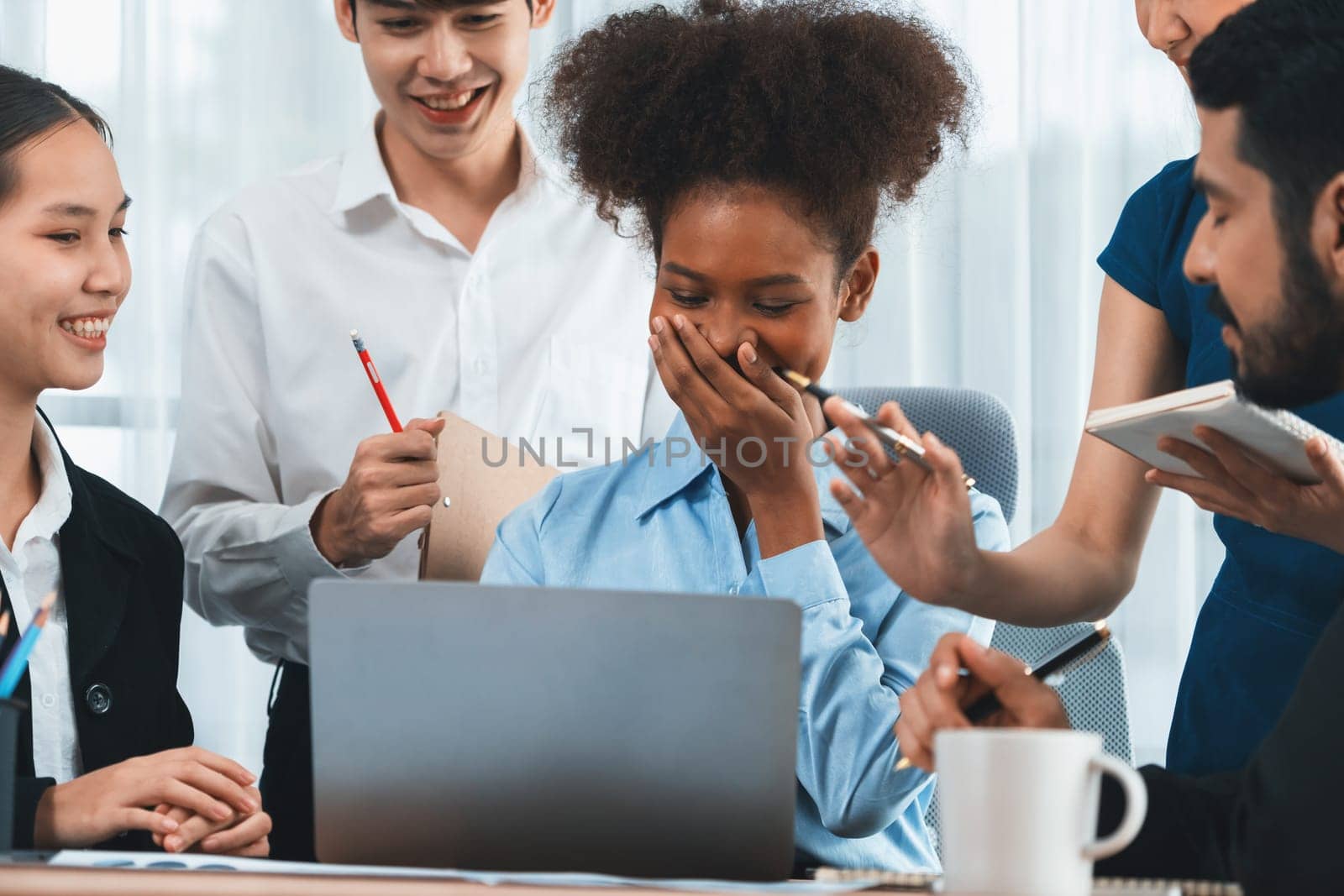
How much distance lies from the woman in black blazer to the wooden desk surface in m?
0.65

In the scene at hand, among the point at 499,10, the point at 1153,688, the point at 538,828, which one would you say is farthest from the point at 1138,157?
the point at 538,828

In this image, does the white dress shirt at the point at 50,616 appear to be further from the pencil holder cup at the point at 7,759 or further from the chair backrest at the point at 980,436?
the chair backrest at the point at 980,436

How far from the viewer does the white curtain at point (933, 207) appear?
2.89m

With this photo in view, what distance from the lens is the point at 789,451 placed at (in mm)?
1330

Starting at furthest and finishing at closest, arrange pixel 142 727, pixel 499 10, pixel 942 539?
pixel 499 10 < pixel 142 727 < pixel 942 539

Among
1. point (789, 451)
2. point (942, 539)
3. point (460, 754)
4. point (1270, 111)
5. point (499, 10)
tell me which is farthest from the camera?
point (499, 10)

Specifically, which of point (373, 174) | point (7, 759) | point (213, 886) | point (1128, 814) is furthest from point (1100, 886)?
point (373, 174)

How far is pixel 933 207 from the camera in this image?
2.83 m

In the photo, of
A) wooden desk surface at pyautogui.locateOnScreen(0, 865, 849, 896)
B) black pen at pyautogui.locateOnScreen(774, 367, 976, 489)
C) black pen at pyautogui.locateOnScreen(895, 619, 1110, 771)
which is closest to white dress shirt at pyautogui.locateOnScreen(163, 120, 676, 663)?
black pen at pyautogui.locateOnScreen(774, 367, 976, 489)

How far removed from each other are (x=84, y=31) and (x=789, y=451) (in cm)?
224

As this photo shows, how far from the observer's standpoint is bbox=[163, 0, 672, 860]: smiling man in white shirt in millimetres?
1773

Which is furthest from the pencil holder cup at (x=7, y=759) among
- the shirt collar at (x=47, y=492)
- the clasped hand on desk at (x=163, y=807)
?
the shirt collar at (x=47, y=492)

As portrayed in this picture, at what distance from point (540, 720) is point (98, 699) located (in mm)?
790

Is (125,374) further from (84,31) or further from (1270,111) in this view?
(1270,111)
